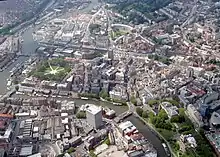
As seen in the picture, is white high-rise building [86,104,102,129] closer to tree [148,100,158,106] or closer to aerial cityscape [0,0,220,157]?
aerial cityscape [0,0,220,157]

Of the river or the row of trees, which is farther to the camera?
the row of trees

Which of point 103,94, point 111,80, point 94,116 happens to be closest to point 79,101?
point 103,94

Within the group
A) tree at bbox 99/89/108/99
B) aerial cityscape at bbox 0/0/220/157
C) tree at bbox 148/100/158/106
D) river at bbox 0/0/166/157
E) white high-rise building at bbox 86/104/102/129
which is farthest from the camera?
tree at bbox 99/89/108/99

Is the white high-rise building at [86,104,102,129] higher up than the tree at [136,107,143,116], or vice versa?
the white high-rise building at [86,104,102,129]

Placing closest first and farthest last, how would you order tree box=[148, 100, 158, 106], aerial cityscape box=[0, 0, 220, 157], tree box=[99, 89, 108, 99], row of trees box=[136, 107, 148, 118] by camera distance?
aerial cityscape box=[0, 0, 220, 157] < row of trees box=[136, 107, 148, 118] < tree box=[148, 100, 158, 106] < tree box=[99, 89, 108, 99]

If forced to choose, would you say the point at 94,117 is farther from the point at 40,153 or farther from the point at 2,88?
the point at 2,88

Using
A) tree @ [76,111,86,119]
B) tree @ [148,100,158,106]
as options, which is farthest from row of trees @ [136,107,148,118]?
tree @ [76,111,86,119]
